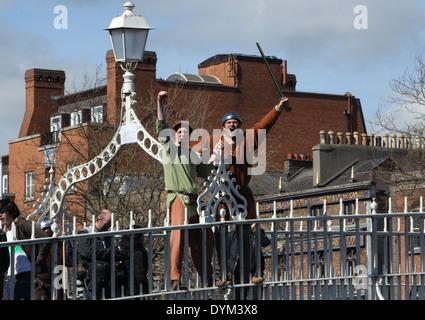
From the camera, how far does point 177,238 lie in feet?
38.9

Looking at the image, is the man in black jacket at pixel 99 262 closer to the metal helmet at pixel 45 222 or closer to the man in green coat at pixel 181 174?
the man in green coat at pixel 181 174

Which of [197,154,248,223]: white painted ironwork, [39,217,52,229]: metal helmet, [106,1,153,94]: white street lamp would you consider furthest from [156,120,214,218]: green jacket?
[39,217,52,229]: metal helmet

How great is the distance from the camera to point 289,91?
61.6 meters

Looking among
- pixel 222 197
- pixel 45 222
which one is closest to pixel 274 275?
pixel 222 197

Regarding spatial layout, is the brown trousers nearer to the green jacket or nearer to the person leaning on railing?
the green jacket

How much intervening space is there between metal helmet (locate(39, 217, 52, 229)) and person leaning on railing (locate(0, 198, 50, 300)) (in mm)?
1250

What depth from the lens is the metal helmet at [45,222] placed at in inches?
563

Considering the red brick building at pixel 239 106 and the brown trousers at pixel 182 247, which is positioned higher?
the red brick building at pixel 239 106

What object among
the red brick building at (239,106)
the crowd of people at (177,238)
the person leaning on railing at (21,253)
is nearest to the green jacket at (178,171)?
the crowd of people at (177,238)

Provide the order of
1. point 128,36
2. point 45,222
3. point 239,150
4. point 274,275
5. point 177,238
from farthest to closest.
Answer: point 45,222
point 128,36
point 239,150
point 274,275
point 177,238

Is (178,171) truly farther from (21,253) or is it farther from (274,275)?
(21,253)

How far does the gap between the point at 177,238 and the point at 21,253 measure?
1.61 m
